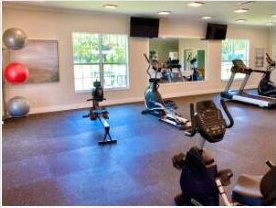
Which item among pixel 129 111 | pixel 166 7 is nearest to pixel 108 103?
pixel 129 111

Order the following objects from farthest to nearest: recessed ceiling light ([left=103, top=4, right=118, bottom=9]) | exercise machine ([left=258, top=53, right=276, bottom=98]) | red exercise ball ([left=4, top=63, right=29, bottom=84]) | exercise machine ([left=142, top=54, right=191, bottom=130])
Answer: exercise machine ([left=258, top=53, right=276, bottom=98]) → recessed ceiling light ([left=103, top=4, right=118, bottom=9]) → exercise machine ([left=142, top=54, right=191, bottom=130]) → red exercise ball ([left=4, top=63, right=29, bottom=84])

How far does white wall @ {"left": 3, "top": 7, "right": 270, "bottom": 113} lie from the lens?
647cm

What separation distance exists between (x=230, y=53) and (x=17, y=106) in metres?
7.78

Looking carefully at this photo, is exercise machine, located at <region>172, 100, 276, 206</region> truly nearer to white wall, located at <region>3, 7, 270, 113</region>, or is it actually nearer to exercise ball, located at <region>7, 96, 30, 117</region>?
exercise ball, located at <region>7, 96, 30, 117</region>

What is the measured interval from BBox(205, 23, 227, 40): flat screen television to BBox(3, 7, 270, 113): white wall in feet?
0.63

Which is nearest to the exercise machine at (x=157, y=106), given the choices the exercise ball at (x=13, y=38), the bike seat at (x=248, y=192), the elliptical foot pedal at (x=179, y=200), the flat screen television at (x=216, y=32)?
the exercise ball at (x=13, y=38)

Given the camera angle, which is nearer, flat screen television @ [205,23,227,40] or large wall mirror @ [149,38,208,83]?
flat screen television @ [205,23,227,40]

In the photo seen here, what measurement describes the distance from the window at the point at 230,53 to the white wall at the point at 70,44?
1.47 m

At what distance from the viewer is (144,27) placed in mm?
7805

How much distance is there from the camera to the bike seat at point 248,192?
180 centimetres

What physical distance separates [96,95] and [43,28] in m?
2.44

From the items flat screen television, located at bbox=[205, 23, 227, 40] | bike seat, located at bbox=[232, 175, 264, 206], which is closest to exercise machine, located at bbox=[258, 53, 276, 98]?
flat screen television, located at bbox=[205, 23, 227, 40]

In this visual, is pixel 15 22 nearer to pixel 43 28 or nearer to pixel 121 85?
pixel 43 28

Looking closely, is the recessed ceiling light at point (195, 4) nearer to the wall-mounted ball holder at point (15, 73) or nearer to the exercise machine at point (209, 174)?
the wall-mounted ball holder at point (15, 73)
